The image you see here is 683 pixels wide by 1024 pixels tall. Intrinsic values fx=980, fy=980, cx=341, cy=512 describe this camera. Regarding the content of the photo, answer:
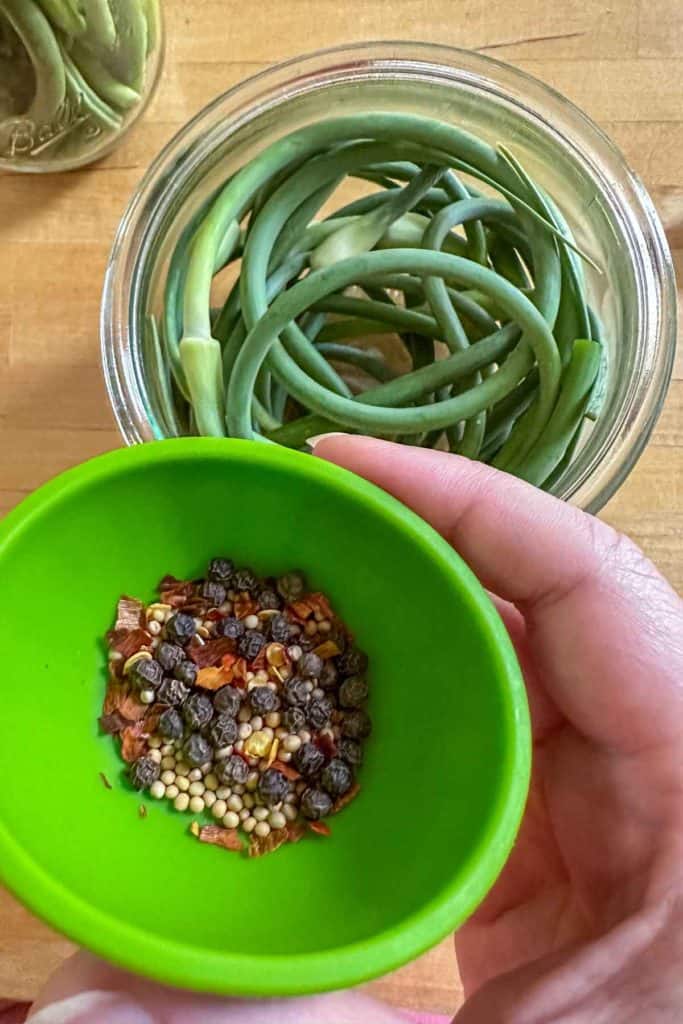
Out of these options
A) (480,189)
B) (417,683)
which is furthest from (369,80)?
(417,683)

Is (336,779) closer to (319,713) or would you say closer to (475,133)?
(319,713)

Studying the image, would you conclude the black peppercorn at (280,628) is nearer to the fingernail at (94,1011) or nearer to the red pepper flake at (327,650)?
the red pepper flake at (327,650)

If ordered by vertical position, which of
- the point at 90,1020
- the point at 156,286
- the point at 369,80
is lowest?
the point at 90,1020

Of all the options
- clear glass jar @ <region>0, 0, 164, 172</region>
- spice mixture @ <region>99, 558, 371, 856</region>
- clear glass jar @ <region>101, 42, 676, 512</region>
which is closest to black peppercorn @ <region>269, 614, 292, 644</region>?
spice mixture @ <region>99, 558, 371, 856</region>

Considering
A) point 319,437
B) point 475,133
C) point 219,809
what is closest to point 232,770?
point 219,809

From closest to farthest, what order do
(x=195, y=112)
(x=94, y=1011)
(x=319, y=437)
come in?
1. (x=94, y=1011)
2. (x=319, y=437)
3. (x=195, y=112)

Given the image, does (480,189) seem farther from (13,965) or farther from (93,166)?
(13,965)
